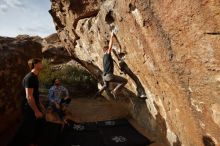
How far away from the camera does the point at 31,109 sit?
6.38 metres

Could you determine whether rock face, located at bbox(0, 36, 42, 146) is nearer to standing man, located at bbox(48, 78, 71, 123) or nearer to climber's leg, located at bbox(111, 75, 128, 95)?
standing man, located at bbox(48, 78, 71, 123)

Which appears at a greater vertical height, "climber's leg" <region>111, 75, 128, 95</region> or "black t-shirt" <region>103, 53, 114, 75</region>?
"black t-shirt" <region>103, 53, 114, 75</region>

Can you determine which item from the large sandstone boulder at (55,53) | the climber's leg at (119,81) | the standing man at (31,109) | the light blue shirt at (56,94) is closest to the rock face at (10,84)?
the light blue shirt at (56,94)

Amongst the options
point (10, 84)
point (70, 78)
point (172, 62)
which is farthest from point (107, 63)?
point (70, 78)

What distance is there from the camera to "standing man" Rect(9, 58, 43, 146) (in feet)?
20.2

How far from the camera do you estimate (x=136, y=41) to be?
7645 mm

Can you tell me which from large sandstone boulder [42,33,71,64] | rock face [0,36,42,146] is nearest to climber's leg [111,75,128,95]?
rock face [0,36,42,146]

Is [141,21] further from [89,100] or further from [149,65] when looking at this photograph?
[89,100]

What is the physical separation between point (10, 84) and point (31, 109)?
3.50 meters

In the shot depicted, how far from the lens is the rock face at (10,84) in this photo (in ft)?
30.1

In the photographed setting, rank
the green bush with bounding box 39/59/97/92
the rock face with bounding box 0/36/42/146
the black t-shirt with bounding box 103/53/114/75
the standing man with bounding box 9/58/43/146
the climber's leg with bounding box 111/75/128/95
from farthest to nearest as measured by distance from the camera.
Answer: the green bush with bounding box 39/59/97/92 → the climber's leg with bounding box 111/75/128/95 → the rock face with bounding box 0/36/42/146 → the black t-shirt with bounding box 103/53/114/75 → the standing man with bounding box 9/58/43/146

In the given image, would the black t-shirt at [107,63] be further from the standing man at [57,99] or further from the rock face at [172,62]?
the standing man at [57,99]

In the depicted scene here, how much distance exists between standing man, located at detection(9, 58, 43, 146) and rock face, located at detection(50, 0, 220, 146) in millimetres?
2434

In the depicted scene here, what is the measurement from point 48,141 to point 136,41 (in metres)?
3.82
